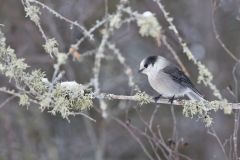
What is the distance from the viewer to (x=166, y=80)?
509 centimetres

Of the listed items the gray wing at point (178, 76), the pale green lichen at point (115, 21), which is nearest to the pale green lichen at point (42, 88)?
the pale green lichen at point (115, 21)

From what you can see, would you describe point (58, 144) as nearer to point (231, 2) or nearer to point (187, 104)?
point (231, 2)

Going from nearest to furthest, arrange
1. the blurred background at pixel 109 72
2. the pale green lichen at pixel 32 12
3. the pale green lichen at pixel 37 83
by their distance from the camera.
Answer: the pale green lichen at pixel 32 12
the pale green lichen at pixel 37 83
the blurred background at pixel 109 72

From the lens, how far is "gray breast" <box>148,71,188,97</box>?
5.03m

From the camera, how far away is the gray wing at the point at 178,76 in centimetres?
502

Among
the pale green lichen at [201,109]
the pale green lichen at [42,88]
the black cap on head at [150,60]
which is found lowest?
the pale green lichen at [201,109]

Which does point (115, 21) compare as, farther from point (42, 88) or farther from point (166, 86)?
point (166, 86)

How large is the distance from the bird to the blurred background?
1.83 m

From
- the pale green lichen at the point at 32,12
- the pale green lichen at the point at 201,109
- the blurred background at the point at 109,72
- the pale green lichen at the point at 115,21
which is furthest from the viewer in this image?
A: the blurred background at the point at 109,72

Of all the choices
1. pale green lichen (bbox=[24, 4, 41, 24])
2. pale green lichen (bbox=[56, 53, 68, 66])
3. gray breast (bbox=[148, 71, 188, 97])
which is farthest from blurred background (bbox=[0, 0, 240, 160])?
pale green lichen (bbox=[56, 53, 68, 66])

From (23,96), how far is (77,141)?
5.72 metres

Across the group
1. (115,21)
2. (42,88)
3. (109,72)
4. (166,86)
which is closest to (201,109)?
(42,88)

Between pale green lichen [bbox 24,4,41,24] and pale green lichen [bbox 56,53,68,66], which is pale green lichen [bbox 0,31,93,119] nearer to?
pale green lichen [bbox 24,4,41,24]

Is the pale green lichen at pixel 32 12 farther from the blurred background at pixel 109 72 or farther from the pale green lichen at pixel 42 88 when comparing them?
the blurred background at pixel 109 72
